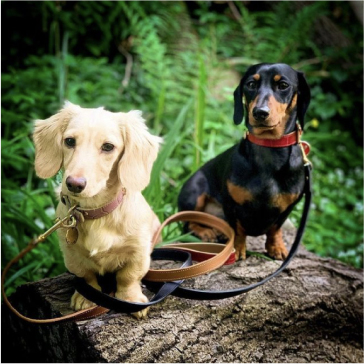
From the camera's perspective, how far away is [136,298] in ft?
6.17

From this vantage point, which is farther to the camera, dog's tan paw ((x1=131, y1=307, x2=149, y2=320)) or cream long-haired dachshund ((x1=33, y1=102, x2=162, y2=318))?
dog's tan paw ((x1=131, y1=307, x2=149, y2=320))

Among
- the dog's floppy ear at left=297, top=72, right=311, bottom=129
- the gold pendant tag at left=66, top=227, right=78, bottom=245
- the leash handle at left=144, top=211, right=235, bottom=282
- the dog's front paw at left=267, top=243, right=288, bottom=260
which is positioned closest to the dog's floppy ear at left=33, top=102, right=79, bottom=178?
the gold pendant tag at left=66, top=227, right=78, bottom=245

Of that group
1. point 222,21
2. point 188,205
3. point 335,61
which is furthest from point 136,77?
point 188,205

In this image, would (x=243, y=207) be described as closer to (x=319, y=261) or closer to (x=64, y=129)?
(x=319, y=261)

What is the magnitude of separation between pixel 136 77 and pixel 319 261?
334 centimetres

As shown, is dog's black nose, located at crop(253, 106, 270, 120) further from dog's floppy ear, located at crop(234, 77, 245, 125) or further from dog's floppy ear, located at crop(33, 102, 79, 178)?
dog's floppy ear, located at crop(33, 102, 79, 178)

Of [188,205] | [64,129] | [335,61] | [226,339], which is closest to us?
[64,129]

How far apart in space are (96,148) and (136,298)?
660 millimetres

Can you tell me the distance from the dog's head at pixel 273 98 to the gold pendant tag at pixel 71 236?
85 centimetres

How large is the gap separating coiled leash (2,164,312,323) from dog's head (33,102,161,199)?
21cm

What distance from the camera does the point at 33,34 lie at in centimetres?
489

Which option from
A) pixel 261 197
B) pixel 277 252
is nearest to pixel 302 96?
pixel 261 197

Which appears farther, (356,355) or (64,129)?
(356,355)

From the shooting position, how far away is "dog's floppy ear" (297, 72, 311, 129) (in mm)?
2098
